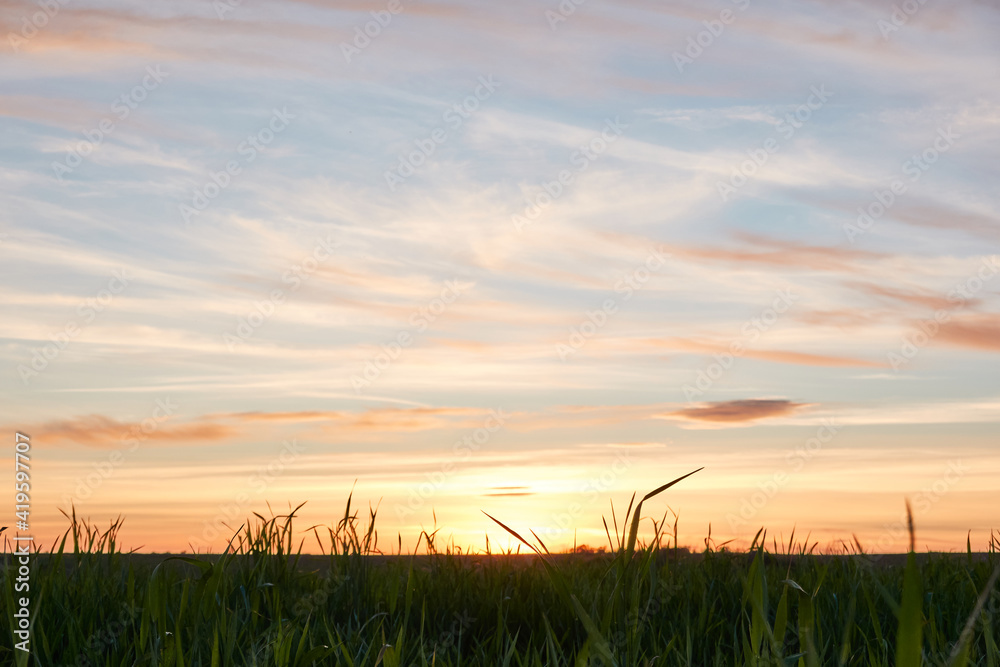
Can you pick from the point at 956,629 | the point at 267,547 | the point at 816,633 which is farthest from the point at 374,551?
the point at 956,629

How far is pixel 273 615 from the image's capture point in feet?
11.6

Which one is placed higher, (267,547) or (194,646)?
(267,547)

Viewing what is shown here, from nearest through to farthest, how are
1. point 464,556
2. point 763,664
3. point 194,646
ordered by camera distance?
point 763,664 → point 194,646 → point 464,556

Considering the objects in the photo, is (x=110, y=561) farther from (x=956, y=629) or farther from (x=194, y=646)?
(x=956, y=629)

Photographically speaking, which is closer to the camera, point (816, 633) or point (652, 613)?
point (816, 633)

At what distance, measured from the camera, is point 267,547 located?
4098 millimetres

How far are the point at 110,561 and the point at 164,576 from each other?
3.27 ft

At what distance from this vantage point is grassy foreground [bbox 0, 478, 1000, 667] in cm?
280

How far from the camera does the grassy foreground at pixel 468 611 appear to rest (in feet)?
9.20

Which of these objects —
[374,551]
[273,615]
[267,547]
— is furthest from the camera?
[374,551]

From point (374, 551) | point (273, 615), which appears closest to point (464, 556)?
point (374, 551)

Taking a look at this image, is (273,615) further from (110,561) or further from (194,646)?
(110,561)

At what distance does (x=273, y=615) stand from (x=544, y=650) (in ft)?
3.81

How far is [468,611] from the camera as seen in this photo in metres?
3.86
